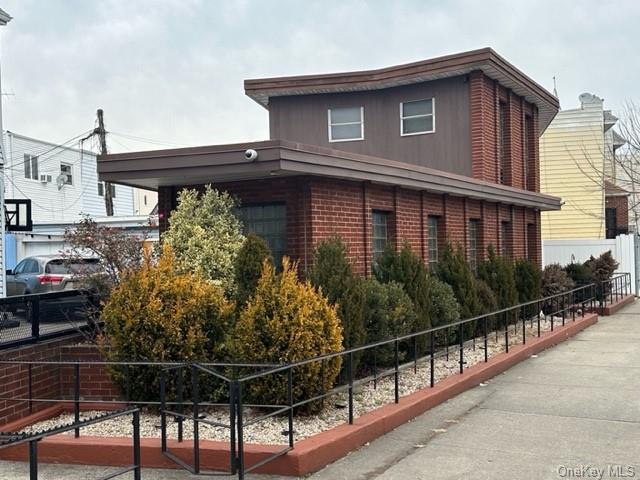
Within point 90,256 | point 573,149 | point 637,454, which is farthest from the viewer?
point 573,149

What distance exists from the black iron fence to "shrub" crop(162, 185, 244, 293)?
1.81 metres

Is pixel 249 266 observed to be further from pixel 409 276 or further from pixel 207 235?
pixel 409 276

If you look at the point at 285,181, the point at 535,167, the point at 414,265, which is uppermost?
the point at 535,167

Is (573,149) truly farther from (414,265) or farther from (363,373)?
(363,373)

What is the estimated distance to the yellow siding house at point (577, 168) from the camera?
2916 centimetres

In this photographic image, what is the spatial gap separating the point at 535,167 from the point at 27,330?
54.4 feet

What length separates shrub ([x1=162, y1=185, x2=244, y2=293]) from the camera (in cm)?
924

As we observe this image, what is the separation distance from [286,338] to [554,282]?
1147cm

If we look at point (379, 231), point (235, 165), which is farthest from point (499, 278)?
point (235, 165)

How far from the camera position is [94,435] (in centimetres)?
692

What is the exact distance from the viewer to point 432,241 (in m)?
13.8

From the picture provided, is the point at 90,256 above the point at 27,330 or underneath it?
above

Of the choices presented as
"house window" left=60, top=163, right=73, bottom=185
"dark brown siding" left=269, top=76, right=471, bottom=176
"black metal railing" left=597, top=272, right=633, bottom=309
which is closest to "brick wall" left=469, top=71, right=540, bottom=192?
"dark brown siding" left=269, top=76, right=471, bottom=176

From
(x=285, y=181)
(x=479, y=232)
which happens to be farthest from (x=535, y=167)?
(x=285, y=181)
